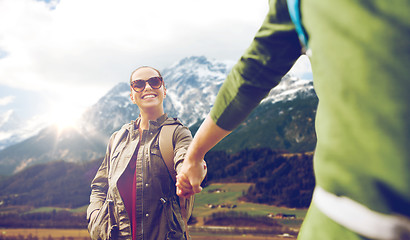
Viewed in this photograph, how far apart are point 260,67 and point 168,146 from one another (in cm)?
277

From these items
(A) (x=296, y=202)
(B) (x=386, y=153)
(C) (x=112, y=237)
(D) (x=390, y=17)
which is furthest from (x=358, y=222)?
(A) (x=296, y=202)

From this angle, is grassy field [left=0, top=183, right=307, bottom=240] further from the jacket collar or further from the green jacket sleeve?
the green jacket sleeve

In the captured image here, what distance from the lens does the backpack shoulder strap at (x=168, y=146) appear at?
4147 mm

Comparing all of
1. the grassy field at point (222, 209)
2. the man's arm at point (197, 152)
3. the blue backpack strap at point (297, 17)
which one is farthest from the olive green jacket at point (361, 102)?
the grassy field at point (222, 209)

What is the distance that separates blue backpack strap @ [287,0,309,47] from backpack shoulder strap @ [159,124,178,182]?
9.73 ft

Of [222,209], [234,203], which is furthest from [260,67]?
[234,203]

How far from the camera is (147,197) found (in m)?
4.00

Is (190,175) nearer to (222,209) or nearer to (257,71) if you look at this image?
(257,71)

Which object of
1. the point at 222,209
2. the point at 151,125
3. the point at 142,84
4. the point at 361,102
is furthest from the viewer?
the point at 222,209

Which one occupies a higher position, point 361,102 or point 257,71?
point 257,71

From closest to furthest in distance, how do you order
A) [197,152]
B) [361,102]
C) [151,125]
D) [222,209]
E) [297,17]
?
[361,102]
[297,17]
[197,152]
[151,125]
[222,209]

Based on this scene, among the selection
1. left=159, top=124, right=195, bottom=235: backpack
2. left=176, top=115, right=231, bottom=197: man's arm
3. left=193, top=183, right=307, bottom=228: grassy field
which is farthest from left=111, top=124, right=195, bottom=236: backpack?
left=193, top=183, right=307, bottom=228: grassy field

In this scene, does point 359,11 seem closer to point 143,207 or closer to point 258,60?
point 258,60

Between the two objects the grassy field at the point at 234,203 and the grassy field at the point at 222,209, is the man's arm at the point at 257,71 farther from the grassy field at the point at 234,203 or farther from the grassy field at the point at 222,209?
the grassy field at the point at 234,203
